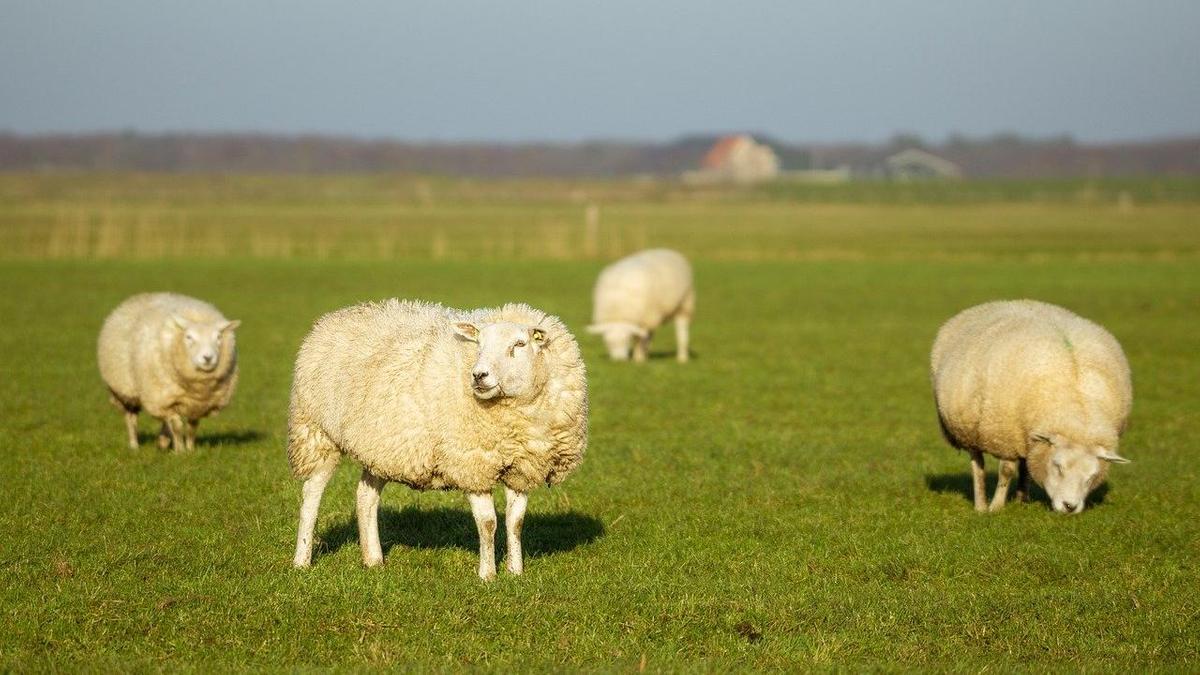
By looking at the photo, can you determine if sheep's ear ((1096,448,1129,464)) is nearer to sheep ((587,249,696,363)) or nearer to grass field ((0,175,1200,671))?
grass field ((0,175,1200,671))

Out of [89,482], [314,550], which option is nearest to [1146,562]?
[314,550]

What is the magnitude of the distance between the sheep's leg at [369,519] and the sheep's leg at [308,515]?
0.26 meters

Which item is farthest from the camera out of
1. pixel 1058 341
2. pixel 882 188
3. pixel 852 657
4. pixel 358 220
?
pixel 882 188

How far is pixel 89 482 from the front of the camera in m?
11.1

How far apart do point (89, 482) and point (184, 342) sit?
2409 millimetres

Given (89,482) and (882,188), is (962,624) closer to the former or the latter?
(89,482)

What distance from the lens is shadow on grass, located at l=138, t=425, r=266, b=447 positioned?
13672 mm

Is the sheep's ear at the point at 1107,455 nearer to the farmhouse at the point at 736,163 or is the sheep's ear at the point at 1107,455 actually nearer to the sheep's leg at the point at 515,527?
the sheep's leg at the point at 515,527

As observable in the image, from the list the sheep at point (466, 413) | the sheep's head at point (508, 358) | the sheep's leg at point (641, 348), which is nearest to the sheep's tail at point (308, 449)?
the sheep at point (466, 413)

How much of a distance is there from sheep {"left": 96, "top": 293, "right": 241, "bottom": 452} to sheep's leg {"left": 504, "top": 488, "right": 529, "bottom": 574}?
594 cm

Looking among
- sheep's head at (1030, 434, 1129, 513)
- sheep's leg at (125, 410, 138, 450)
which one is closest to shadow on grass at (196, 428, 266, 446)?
sheep's leg at (125, 410, 138, 450)

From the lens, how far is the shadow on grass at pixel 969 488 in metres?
11.2

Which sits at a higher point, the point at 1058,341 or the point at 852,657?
the point at 1058,341

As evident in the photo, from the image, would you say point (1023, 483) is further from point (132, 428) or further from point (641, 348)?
point (641, 348)
